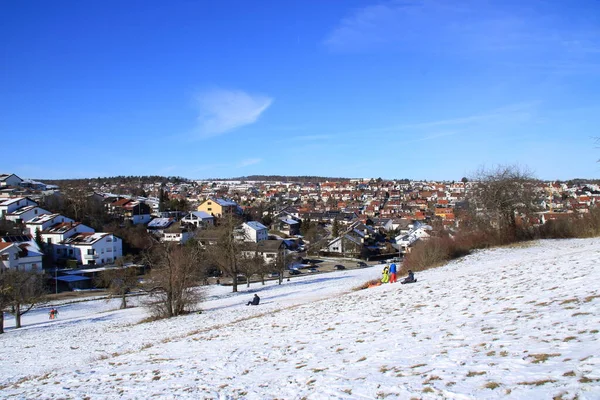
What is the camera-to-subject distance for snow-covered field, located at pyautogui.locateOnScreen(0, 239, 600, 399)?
669 centimetres

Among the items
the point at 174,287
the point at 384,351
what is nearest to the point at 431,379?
the point at 384,351

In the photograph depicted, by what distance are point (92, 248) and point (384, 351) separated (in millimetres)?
55906

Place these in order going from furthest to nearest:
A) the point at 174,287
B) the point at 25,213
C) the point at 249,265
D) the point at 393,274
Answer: the point at 25,213
the point at 249,265
the point at 174,287
the point at 393,274

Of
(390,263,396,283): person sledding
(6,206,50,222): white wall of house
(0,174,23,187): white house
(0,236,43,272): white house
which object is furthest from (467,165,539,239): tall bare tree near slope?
(0,174,23,187): white house

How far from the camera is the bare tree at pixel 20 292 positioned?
1076 inches

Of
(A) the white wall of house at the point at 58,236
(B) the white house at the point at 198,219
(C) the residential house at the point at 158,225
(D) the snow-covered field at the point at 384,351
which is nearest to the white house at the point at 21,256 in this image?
(A) the white wall of house at the point at 58,236

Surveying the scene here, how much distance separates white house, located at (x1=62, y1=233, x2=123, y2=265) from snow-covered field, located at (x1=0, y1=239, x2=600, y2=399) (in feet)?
135

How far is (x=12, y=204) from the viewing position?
71.9 m

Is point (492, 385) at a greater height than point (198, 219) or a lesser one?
lesser

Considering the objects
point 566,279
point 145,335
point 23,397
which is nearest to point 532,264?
point 566,279

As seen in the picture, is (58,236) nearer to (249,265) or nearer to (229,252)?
(229,252)

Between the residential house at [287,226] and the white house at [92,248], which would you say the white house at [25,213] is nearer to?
the white house at [92,248]

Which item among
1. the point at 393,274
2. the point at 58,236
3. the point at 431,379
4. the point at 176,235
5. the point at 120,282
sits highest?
the point at 58,236

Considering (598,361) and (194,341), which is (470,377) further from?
(194,341)
